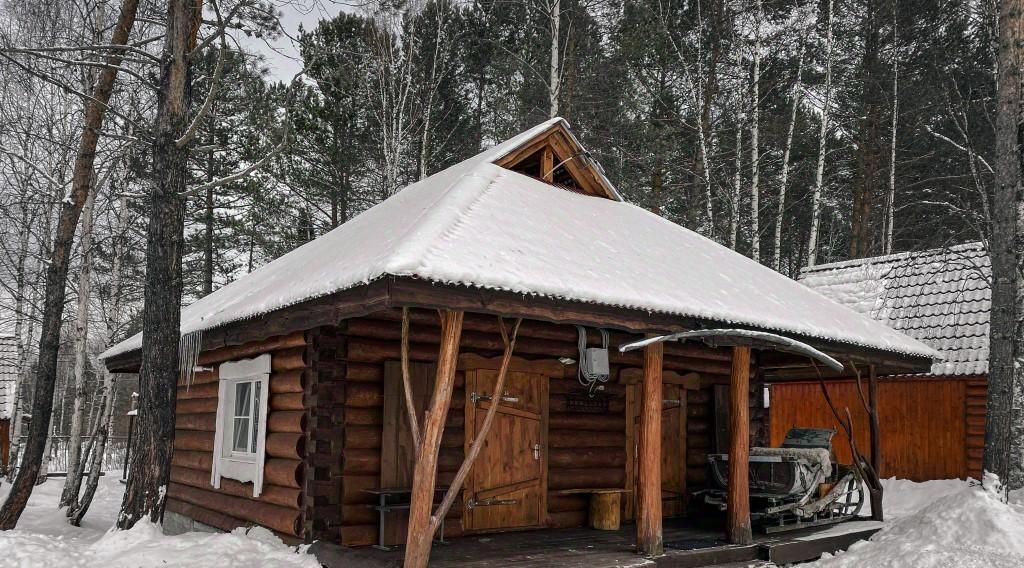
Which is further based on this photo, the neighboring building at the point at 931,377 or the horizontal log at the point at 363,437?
the neighboring building at the point at 931,377

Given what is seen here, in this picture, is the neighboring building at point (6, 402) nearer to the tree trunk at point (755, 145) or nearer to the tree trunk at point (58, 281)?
the tree trunk at point (58, 281)

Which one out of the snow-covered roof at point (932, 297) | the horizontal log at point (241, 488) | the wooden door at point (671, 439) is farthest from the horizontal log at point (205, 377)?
the snow-covered roof at point (932, 297)

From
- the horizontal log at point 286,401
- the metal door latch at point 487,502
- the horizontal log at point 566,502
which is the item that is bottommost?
the horizontal log at point 566,502

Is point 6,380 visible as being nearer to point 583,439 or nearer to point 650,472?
point 583,439

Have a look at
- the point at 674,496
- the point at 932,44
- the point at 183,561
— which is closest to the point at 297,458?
the point at 183,561

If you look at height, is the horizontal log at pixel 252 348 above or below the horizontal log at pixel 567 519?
above

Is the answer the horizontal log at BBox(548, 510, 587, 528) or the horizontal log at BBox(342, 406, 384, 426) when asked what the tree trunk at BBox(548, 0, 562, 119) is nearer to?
the horizontal log at BBox(548, 510, 587, 528)

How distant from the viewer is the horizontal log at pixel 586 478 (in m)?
9.84

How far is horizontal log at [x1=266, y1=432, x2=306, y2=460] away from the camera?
812 centimetres

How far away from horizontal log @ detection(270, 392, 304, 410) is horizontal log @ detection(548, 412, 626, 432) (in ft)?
10.2

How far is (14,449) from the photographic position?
16.7 meters

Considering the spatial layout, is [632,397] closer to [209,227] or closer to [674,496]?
[674,496]

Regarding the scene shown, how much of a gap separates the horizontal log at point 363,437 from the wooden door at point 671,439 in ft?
12.1

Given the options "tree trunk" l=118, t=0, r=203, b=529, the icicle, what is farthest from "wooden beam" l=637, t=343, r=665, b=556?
the icicle
